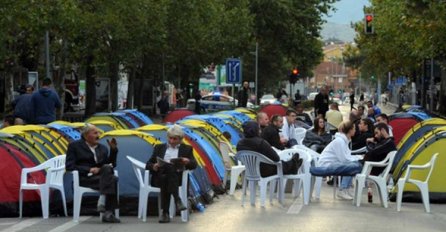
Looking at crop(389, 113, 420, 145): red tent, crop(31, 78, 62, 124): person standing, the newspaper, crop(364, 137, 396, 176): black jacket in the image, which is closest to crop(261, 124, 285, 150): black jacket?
crop(364, 137, 396, 176): black jacket

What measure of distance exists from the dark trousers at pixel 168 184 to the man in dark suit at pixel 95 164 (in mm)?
641

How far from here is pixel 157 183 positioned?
1261cm

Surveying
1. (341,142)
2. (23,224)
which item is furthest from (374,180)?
(23,224)

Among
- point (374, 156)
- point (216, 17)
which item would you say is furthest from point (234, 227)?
point (216, 17)

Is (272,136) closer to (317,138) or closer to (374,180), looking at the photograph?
(374,180)

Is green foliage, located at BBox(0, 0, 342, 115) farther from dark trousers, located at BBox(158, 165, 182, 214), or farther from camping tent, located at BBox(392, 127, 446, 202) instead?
camping tent, located at BBox(392, 127, 446, 202)

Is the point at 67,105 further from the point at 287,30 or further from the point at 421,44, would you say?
the point at 421,44

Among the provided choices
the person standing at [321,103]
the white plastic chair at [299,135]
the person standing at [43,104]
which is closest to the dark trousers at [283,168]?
the white plastic chair at [299,135]

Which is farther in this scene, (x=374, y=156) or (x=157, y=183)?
(x=374, y=156)

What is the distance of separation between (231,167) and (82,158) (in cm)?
461

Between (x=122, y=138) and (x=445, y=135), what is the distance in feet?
17.8

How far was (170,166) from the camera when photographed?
12367mm

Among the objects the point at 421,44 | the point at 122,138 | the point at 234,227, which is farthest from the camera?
the point at 421,44

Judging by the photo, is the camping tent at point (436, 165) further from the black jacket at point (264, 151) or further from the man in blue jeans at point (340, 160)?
the black jacket at point (264, 151)
